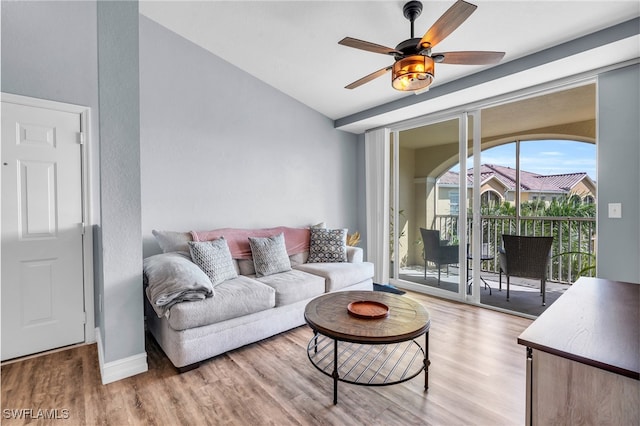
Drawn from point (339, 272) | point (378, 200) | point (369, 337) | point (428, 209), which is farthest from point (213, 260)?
point (428, 209)

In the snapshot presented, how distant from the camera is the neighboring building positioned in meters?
3.89

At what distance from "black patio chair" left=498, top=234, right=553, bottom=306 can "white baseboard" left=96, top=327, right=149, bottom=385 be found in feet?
12.5

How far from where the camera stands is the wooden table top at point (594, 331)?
2.58 ft

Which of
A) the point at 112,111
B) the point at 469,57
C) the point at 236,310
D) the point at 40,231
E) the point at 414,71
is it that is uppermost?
the point at 469,57

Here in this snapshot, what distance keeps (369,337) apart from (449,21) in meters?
1.86

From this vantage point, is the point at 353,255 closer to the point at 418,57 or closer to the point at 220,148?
the point at 220,148

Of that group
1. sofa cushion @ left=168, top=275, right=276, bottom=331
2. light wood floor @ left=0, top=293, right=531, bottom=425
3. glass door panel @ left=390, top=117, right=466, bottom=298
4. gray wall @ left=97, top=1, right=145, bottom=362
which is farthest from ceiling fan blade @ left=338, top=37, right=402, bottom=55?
→ light wood floor @ left=0, top=293, right=531, bottom=425

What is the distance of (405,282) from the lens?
4465mm

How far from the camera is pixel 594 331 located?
94 centimetres

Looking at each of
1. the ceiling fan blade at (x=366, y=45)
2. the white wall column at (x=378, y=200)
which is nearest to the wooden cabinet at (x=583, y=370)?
the ceiling fan blade at (x=366, y=45)

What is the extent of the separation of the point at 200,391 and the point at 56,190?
6.73ft

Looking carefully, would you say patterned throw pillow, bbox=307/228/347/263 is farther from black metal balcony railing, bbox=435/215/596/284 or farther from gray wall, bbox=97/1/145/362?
gray wall, bbox=97/1/145/362

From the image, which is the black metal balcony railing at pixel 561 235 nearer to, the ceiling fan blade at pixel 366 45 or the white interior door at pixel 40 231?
the ceiling fan blade at pixel 366 45

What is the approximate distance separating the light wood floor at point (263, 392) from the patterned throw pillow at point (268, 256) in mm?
856
